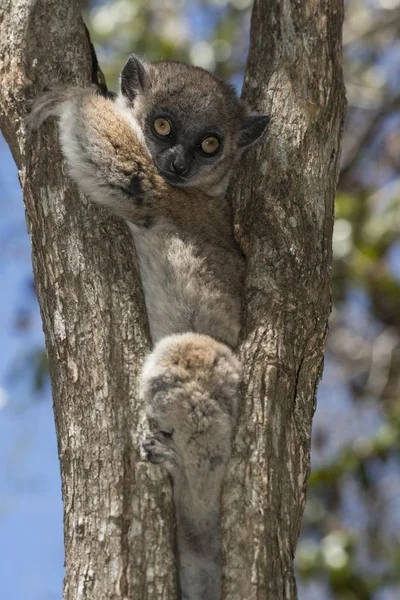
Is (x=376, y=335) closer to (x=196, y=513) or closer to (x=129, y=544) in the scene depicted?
(x=196, y=513)

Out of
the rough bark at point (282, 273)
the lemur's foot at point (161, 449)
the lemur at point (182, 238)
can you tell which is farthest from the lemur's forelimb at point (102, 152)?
the lemur's foot at point (161, 449)

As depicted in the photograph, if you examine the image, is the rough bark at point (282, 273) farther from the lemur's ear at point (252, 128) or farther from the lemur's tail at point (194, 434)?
the lemur's tail at point (194, 434)

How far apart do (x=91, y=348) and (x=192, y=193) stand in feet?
5.07

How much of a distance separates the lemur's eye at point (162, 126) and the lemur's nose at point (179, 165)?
31 cm

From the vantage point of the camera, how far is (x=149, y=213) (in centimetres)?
454

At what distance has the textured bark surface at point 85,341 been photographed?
3.43 metres

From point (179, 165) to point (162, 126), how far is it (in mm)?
427

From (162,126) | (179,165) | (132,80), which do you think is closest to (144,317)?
(179,165)

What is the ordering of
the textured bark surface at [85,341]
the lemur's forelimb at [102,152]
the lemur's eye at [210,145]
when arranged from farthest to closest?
1. the lemur's eye at [210,145]
2. the lemur's forelimb at [102,152]
3. the textured bark surface at [85,341]

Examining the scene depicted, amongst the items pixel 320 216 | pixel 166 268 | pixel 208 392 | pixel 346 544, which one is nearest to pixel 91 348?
pixel 208 392

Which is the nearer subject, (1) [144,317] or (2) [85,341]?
(2) [85,341]

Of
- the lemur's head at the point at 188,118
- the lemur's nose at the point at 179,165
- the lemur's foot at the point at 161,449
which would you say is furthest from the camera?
the lemur's head at the point at 188,118

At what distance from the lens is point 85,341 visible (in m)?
3.72

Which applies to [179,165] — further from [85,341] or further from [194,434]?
[194,434]
